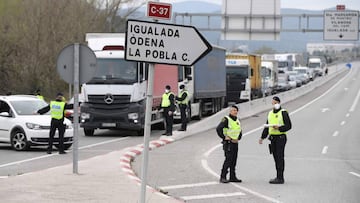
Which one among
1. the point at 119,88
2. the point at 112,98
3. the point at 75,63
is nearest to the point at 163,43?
the point at 75,63

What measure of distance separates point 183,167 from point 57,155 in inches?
144

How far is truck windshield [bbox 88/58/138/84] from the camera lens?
81.0ft

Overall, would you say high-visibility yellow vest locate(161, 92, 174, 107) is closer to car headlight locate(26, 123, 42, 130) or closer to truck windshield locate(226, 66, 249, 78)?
car headlight locate(26, 123, 42, 130)

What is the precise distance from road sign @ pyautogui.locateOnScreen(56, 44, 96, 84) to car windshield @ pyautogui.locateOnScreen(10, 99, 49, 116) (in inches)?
274

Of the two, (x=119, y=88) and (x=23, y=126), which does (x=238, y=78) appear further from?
(x=23, y=126)

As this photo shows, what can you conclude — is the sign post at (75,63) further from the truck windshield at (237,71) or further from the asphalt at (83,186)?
the truck windshield at (237,71)

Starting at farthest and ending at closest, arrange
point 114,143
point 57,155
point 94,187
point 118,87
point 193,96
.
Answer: point 193,96
point 118,87
point 114,143
point 57,155
point 94,187

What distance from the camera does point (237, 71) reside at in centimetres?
4550

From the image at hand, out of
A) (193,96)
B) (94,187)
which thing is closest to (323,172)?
(94,187)

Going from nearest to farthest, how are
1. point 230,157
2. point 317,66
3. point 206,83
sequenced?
point 230,157
point 206,83
point 317,66

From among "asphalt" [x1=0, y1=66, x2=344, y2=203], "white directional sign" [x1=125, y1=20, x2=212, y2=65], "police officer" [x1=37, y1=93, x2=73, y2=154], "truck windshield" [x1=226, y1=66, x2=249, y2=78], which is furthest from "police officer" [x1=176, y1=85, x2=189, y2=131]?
"truck windshield" [x1=226, y1=66, x2=249, y2=78]

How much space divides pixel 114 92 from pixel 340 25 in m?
25.6

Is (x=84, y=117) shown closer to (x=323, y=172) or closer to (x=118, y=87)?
(x=118, y=87)

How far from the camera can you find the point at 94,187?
12.2m
